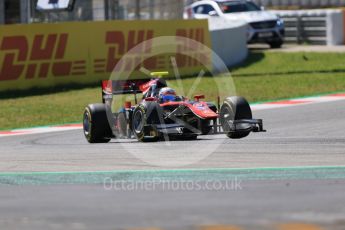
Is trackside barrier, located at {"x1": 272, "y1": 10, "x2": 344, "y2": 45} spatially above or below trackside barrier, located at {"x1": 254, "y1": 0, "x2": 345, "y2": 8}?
above

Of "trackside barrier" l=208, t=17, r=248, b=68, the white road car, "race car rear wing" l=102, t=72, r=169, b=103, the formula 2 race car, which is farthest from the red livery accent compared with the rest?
the white road car

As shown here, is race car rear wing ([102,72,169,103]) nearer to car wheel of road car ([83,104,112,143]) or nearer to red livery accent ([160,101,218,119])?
car wheel of road car ([83,104,112,143])

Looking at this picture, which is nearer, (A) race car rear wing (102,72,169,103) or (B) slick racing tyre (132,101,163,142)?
(B) slick racing tyre (132,101,163,142)

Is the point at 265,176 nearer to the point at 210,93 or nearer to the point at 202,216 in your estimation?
the point at 202,216

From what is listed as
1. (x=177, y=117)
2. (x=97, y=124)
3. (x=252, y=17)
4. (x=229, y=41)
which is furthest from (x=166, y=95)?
(x=252, y=17)

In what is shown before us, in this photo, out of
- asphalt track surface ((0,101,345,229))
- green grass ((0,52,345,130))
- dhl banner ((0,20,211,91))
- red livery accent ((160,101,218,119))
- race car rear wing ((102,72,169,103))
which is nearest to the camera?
asphalt track surface ((0,101,345,229))

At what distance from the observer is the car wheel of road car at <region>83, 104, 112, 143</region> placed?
1240 cm

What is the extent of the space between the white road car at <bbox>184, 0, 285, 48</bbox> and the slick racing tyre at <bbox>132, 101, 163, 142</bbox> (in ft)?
60.3

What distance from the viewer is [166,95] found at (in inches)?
460

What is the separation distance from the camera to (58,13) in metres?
28.9

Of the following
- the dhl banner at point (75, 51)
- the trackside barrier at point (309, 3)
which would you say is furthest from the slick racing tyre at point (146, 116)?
the trackside barrier at point (309, 3)

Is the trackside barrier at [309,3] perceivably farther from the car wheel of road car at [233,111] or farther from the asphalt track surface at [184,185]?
the car wheel of road car at [233,111]

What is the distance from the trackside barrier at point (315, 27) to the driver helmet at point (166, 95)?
19759mm

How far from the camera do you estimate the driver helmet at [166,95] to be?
38.3 feet
